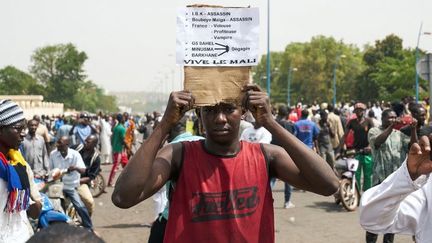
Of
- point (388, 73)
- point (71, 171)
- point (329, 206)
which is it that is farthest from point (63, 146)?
point (388, 73)

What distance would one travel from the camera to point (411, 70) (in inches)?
2208

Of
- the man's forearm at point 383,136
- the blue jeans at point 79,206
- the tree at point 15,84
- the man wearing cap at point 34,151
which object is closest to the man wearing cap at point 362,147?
the man's forearm at point 383,136

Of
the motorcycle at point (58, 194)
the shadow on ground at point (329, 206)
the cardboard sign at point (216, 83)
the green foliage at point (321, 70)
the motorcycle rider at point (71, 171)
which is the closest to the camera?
the cardboard sign at point (216, 83)

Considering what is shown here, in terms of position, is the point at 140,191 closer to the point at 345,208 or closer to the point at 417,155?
the point at 417,155

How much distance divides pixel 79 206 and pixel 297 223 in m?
3.39

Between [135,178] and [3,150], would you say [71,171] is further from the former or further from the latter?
[135,178]

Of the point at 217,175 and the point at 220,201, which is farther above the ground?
the point at 217,175

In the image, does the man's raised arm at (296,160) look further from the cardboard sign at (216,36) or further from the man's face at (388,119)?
the man's face at (388,119)

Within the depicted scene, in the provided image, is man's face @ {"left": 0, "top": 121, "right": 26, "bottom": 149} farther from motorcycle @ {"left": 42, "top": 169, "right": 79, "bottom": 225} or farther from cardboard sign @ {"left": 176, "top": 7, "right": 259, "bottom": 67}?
motorcycle @ {"left": 42, "top": 169, "right": 79, "bottom": 225}

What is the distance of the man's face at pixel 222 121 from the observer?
10.6 feet

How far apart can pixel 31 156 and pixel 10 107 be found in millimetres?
6779

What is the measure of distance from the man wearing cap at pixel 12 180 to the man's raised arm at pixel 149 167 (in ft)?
4.90

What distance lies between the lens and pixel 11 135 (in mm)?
4562

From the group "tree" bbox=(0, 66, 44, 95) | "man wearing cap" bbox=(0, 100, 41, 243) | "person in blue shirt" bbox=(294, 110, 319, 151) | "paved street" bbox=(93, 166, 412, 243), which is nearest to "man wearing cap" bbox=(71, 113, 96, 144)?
"paved street" bbox=(93, 166, 412, 243)
